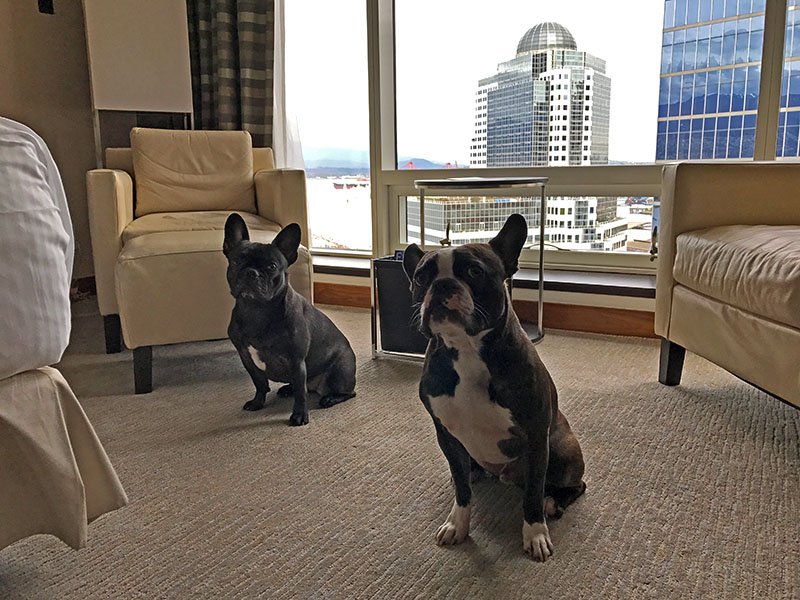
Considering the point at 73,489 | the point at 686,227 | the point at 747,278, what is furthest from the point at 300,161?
the point at 73,489

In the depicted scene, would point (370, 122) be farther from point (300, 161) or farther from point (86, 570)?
point (86, 570)

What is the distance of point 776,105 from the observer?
246 cm

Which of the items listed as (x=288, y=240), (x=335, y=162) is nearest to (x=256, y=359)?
(x=288, y=240)

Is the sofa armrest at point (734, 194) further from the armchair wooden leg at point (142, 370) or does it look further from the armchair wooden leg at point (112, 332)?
the armchair wooden leg at point (112, 332)

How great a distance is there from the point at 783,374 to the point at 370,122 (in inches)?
92.4

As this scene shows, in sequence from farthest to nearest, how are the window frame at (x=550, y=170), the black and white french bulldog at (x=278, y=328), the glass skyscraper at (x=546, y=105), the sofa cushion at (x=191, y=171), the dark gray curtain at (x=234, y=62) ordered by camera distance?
the dark gray curtain at (x=234, y=62), the glass skyscraper at (x=546, y=105), the sofa cushion at (x=191, y=171), the window frame at (x=550, y=170), the black and white french bulldog at (x=278, y=328)

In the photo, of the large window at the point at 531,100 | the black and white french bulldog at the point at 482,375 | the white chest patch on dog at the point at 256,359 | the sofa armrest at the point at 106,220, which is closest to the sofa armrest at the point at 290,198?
the sofa armrest at the point at 106,220

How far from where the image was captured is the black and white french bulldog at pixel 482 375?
1.02m

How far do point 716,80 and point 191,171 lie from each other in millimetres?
2118

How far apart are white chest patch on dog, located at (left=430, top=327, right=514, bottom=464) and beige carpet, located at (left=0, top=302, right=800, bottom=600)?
20cm

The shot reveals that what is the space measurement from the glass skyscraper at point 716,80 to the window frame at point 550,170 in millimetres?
45

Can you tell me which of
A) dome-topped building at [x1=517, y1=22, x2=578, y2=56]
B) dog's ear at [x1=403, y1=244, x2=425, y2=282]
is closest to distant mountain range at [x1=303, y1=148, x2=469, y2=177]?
dome-topped building at [x1=517, y1=22, x2=578, y2=56]

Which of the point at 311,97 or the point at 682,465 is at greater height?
the point at 311,97

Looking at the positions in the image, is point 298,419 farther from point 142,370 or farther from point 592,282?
point 592,282
